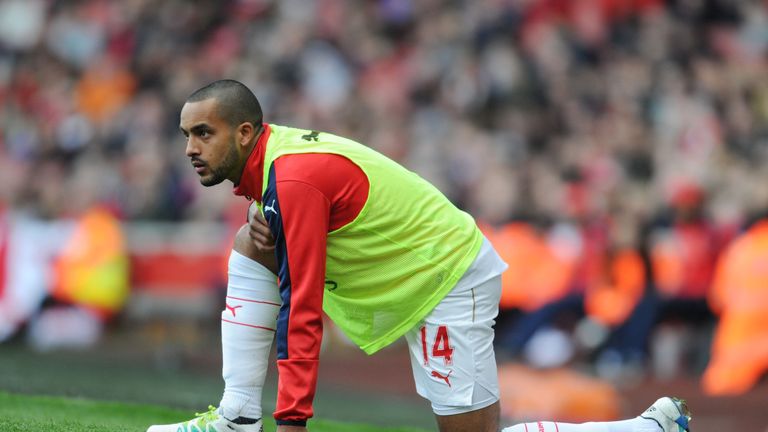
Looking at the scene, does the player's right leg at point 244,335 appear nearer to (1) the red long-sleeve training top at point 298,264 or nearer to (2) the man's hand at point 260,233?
(2) the man's hand at point 260,233

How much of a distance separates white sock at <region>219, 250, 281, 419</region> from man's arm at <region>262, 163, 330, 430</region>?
26.5 inches

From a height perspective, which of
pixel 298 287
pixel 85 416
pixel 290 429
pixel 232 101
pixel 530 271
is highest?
pixel 530 271

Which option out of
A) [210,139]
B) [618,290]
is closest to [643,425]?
[210,139]

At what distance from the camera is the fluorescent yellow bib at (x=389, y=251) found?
5.21 metres

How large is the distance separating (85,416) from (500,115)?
8.80m

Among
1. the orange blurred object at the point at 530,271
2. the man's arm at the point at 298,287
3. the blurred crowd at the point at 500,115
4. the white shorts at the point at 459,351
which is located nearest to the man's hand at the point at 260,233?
the man's arm at the point at 298,287

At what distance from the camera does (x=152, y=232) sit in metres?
13.8

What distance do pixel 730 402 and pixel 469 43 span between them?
6.85 m

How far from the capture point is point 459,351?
17.4ft

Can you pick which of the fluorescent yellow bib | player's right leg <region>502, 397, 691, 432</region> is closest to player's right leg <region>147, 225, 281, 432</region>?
the fluorescent yellow bib

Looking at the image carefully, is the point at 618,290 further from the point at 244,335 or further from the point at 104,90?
the point at 104,90

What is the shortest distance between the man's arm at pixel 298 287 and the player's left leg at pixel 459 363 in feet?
2.10

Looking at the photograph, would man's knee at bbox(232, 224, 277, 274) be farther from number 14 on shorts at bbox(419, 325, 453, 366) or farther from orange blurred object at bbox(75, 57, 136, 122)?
orange blurred object at bbox(75, 57, 136, 122)

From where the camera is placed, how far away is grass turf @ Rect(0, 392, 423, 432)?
5.89m
